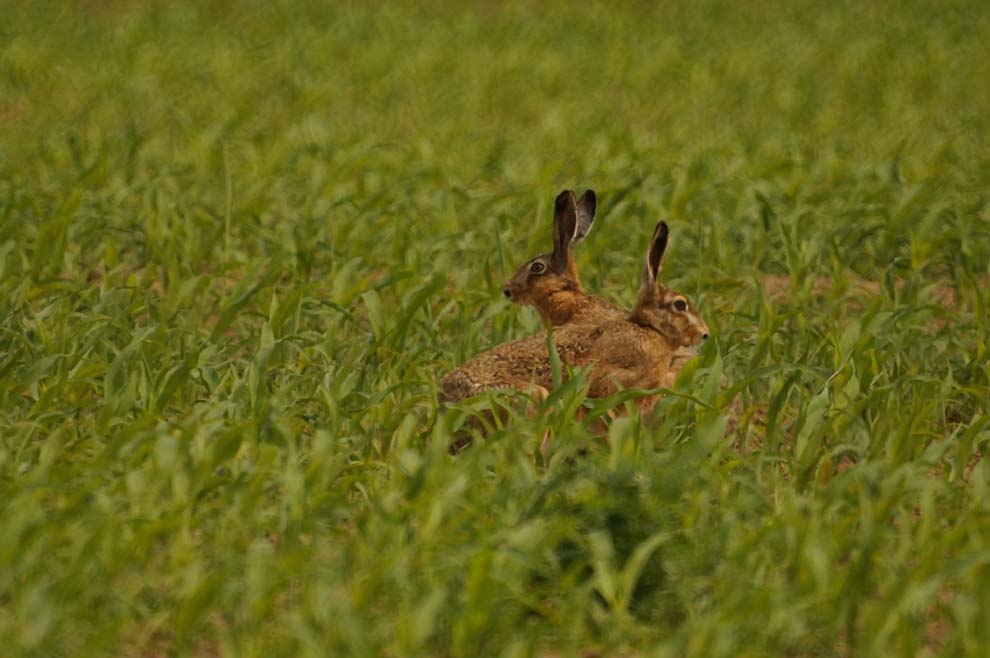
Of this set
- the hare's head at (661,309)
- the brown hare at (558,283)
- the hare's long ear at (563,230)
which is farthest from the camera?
the hare's long ear at (563,230)

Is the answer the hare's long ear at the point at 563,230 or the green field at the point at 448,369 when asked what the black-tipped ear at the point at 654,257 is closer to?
the green field at the point at 448,369

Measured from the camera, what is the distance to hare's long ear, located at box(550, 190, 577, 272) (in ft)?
21.3

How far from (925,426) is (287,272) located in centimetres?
345

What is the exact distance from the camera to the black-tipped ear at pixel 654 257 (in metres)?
5.85

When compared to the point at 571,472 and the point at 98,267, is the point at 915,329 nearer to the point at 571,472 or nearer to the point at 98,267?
the point at 571,472

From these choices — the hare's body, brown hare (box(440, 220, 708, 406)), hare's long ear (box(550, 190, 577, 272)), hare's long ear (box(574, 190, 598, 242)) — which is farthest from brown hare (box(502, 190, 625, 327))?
the hare's body

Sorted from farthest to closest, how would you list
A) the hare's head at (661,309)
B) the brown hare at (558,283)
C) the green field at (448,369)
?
the brown hare at (558,283) → the hare's head at (661,309) → the green field at (448,369)

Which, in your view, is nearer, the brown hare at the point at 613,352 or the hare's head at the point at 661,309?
the brown hare at the point at 613,352

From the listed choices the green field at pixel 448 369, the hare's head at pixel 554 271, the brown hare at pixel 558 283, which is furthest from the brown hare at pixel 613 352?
the hare's head at pixel 554 271

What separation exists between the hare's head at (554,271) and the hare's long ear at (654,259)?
1.99 ft

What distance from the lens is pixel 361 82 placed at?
14.0m

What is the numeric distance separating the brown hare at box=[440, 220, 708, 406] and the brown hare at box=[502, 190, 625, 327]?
384mm

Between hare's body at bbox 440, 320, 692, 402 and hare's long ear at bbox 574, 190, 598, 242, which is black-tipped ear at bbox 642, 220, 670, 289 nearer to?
hare's body at bbox 440, 320, 692, 402

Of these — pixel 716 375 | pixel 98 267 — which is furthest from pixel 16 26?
pixel 716 375
